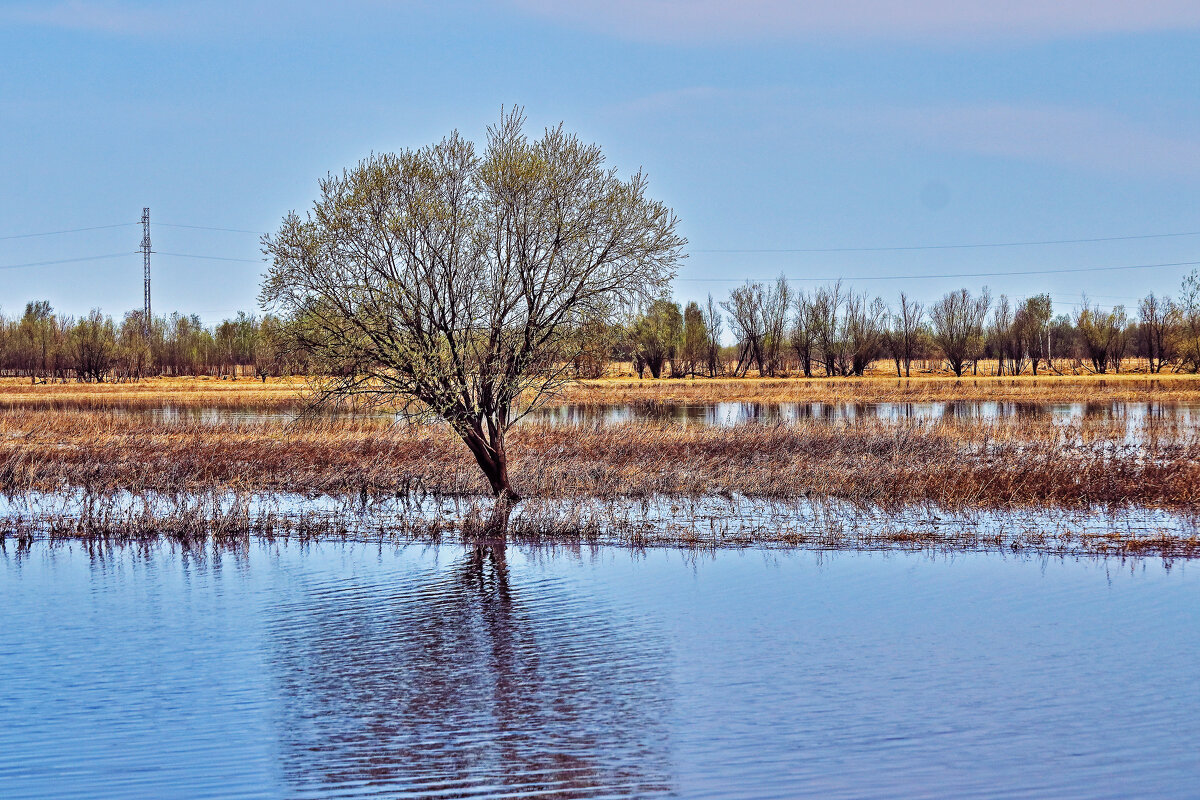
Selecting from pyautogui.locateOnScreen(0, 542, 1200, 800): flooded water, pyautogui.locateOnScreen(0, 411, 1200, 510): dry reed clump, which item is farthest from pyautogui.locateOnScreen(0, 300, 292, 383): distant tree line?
pyautogui.locateOnScreen(0, 542, 1200, 800): flooded water

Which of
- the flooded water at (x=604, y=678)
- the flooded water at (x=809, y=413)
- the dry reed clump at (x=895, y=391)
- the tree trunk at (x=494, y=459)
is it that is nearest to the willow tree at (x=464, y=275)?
the tree trunk at (x=494, y=459)

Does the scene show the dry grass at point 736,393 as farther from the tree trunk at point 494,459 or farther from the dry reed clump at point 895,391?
the tree trunk at point 494,459

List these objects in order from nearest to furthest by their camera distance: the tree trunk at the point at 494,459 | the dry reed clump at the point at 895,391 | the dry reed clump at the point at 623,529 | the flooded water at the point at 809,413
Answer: the dry reed clump at the point at 623,529
the tree trunk at the point at 494,459
the flooded water at the point at 809,413
the dry reed clump at the point at 895,391

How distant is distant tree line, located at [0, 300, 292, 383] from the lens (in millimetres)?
110812

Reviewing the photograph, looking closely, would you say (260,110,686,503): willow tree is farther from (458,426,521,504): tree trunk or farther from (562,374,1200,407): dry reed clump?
(562,374,1200,407): dry reed clump

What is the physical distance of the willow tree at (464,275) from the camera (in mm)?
20953

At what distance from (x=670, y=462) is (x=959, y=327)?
95.7 meters

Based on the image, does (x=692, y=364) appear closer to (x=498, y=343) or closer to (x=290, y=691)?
(x=498, y=343)

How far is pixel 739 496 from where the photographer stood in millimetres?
24328

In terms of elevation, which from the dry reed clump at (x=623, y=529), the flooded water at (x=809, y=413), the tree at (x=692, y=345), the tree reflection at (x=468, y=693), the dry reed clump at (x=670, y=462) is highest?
the tree at (x=692, y=345)

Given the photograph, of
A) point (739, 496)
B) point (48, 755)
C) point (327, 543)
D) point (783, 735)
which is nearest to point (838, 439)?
point (739, 496)

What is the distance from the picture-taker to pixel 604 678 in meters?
11.2

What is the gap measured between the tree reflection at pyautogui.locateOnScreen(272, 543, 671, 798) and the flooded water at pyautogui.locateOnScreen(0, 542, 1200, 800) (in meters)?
0.04

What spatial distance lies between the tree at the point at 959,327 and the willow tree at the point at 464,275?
9597 cm
